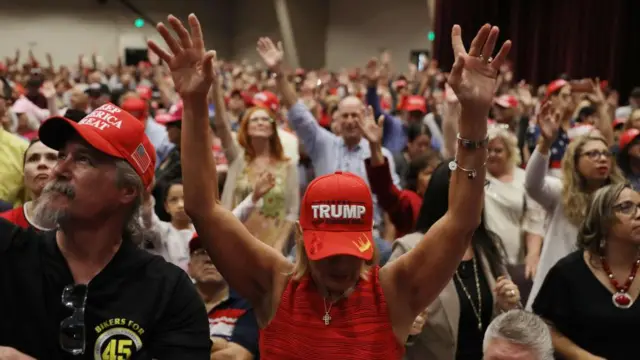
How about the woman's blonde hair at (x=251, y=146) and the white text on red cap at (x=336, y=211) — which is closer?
the white text on red cap at (x=336, y=211)

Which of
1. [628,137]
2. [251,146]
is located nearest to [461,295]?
[251,146]

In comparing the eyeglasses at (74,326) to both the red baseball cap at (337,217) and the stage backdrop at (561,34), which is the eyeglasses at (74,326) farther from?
the stage backdrop at (561,34)

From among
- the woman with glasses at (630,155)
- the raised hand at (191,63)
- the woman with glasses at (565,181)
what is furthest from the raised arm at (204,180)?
the woman with glasses at (630,155)

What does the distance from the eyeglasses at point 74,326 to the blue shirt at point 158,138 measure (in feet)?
15.0

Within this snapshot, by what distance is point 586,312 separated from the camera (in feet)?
10.2

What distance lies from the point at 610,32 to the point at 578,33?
2.89 feet

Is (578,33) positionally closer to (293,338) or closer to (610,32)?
(610,32)

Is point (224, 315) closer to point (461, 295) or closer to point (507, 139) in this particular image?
point (461, 295)

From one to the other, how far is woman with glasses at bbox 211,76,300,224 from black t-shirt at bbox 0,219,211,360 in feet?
9.30

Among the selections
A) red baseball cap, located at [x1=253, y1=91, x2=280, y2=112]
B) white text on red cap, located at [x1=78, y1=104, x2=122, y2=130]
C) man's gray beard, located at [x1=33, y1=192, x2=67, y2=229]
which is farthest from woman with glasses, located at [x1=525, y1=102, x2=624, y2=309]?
red baseball cap, located at [x1=253, y1=91, x2=280, y2=112]

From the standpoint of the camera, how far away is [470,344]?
121 inches

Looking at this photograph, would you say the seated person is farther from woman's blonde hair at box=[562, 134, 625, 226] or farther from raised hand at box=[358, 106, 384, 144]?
woman's blonde hair at box=[562, 134, 625, 226]

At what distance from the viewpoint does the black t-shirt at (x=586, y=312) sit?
10.0ft

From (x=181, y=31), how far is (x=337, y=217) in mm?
569
